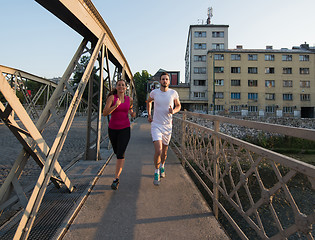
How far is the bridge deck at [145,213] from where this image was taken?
6.45ft

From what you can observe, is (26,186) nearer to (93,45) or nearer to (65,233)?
(65,233)

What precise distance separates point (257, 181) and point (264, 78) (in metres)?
40.8

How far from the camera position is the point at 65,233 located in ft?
6.47

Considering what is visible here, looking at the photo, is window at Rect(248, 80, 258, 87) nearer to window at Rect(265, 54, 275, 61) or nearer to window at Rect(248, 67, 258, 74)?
window at Rect(248, 67, 258, 74)

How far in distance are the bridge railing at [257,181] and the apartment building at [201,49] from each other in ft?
120

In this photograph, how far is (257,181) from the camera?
3.05 m

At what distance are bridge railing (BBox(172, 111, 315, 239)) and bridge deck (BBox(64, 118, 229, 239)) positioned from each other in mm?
267

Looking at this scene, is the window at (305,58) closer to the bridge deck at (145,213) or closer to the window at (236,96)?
the window at (236,96)

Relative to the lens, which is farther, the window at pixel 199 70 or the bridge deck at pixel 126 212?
the window at pixel 199 70

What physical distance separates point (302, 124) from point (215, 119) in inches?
1121

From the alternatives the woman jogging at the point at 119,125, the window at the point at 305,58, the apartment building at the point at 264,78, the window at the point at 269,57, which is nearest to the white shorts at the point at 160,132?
the woman jogging at the point at 119,125

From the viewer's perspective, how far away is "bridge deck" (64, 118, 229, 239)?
197cm

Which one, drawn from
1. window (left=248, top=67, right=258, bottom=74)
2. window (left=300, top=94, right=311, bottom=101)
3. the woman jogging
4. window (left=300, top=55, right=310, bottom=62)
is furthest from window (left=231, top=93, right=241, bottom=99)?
the woman jogging

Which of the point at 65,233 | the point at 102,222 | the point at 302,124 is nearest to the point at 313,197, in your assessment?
the point at 102,222
